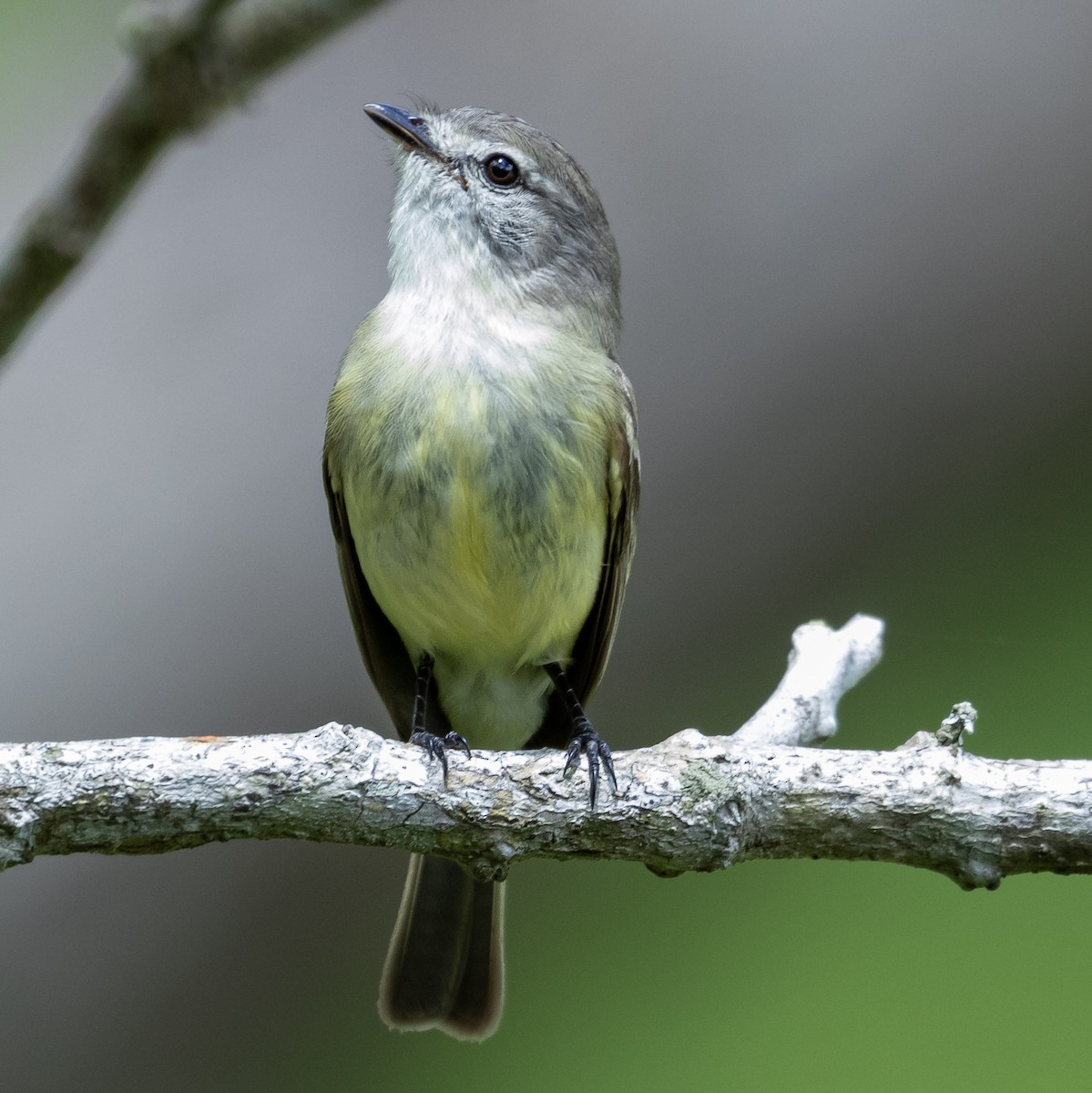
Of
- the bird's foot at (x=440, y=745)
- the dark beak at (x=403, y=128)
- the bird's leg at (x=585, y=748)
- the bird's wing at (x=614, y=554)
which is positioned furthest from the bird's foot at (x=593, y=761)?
the dark beak at (x=403, y=128)

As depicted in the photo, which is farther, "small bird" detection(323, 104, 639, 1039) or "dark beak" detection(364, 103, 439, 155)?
"dark beak" detection(364, 103, 439, 155)

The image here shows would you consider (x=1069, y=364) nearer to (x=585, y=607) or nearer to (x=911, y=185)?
(x=911, y=185)

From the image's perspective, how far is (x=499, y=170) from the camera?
11.6ft

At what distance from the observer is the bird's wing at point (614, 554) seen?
11.1ft

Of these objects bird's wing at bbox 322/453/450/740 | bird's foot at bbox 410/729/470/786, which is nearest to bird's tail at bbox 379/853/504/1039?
bird's wing at bbox 322/453/450/740

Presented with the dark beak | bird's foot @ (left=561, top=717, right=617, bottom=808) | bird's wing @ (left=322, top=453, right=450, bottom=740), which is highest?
the dark beak

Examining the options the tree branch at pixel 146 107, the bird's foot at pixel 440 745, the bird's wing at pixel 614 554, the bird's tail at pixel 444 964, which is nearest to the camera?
the bird's foot at pixel 440 745

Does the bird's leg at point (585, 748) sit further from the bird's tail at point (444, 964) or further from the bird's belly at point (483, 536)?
the bird's tail at point (444, 964)

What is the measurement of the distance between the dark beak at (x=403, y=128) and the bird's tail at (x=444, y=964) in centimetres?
192

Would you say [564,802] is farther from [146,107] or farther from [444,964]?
[146,107]

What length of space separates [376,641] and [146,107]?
5.04 ft

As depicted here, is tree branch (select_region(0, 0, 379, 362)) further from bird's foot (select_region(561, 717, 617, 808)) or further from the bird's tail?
the bird's tail

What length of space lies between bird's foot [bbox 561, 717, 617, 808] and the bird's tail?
76 centimetres

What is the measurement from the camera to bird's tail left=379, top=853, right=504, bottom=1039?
350cm
